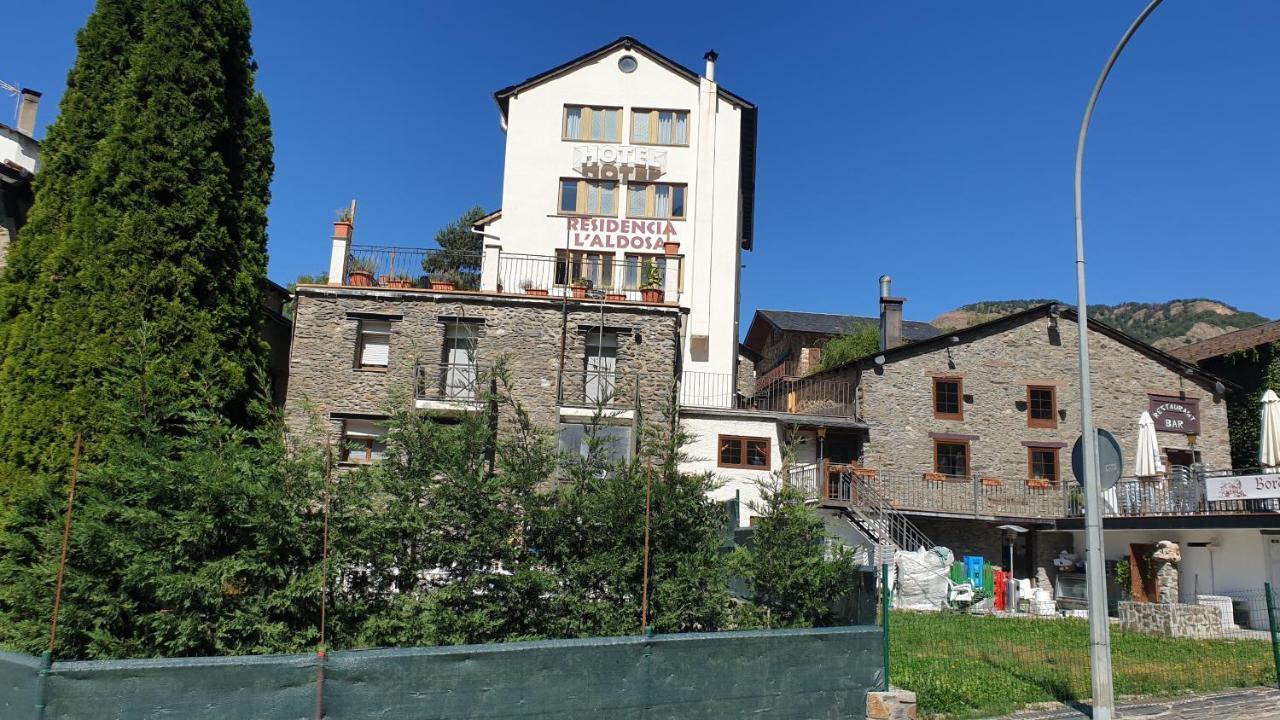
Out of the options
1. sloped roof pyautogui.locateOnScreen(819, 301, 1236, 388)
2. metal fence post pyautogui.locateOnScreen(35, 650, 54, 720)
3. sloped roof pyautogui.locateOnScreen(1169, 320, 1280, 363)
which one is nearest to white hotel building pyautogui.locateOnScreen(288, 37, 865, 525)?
sloped roof pyautogui.locateOnScreen(819, 301, 1236, 388)

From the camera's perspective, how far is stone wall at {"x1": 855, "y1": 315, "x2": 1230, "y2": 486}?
26.6 meters

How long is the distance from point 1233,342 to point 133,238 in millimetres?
35018

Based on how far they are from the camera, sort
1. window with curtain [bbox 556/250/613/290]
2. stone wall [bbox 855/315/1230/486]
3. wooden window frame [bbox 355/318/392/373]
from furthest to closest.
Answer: window with curtain [bbox 556/250/613/290], stone wall [bbox 855/315/1230/486], wooden window frame [bbox 355/318/392/373]

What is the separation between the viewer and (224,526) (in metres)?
8.15

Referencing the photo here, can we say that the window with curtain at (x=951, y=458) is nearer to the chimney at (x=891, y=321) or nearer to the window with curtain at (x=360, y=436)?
the chimney at (x=891, y=321)

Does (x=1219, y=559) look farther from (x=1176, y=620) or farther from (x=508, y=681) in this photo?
(x=508, y=681)

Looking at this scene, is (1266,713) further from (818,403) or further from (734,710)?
(818,403)

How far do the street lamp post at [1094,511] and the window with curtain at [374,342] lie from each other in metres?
16.7

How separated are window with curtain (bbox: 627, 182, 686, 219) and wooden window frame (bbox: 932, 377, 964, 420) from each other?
33.1 feet

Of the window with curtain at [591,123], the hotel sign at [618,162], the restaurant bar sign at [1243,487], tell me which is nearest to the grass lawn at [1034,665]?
the restaurant bar sign at [1243,487]

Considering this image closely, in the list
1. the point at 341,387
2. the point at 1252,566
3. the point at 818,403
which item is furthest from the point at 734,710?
the point at 818,403

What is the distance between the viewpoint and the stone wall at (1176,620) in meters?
15.7

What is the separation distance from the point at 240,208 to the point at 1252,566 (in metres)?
23.0

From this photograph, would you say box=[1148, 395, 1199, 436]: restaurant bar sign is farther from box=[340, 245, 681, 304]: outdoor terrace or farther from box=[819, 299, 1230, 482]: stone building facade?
box=[340, 245, 681, 304]: outdoor terrace
